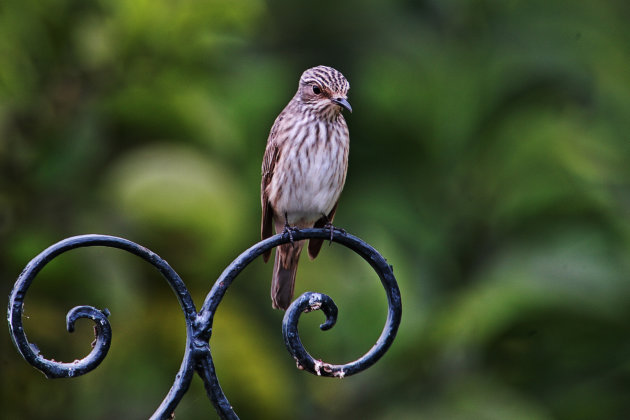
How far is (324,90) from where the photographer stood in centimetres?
373

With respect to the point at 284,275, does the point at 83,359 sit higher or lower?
lower

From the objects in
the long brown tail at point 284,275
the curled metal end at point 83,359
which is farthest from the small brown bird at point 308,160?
the curled metal end at point 83,359

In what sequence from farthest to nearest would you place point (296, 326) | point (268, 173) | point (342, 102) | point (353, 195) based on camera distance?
point (353, 195)
point (268, 173)
point (342, 102)
point (296, 326)

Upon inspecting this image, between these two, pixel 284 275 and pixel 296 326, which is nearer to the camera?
pixel 296 326

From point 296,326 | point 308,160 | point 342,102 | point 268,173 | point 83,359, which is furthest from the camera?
point 268,173

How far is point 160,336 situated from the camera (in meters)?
4.28

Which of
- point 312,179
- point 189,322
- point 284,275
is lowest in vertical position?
point 189,322

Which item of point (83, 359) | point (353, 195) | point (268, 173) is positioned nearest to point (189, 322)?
point (83, 359)

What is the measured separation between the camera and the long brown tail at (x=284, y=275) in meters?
3.60

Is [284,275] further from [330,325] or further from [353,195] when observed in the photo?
[353,195]

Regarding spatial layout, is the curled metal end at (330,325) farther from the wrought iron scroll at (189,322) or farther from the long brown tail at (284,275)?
the long brown tail at (284,275)

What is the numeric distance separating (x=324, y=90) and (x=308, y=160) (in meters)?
0.28

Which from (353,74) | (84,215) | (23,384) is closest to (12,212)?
(84,215)

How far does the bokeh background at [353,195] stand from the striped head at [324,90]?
72 cm
